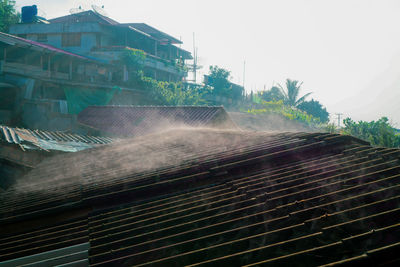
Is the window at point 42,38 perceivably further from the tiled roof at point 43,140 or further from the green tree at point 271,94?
the green tree at point 271,94

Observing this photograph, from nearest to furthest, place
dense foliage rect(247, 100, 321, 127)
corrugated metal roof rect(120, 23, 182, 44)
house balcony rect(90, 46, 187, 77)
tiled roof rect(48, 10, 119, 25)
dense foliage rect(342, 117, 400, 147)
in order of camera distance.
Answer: dense foliage rect(342, 117, 400, 147)
house balcony rect(90, 46, 187, 77)
tiled roof rect(48, 10, 119, 25)
dense foliage rect(247, 100, 321, 127)
corrugated metal roof rect(120, 23, 182, 44)

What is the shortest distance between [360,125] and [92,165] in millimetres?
25610

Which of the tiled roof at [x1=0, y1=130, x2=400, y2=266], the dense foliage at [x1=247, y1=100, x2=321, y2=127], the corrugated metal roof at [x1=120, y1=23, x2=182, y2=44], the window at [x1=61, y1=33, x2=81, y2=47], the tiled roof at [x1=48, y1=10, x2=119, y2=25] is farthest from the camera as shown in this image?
the corrugated metal roof at [x1=120, y1=23, x2=182, y2=44]

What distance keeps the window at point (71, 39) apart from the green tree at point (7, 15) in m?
7.16

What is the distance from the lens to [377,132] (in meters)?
25.6

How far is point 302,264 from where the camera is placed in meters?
2.11

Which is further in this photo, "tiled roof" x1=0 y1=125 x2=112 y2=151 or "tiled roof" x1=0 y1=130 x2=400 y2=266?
"tiled roof" x1=0 y1=125 x2=112 y2=151

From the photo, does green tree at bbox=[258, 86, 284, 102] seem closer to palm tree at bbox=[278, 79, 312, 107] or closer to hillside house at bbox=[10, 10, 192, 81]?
palm tree at bbox=[278, 79, 312, 107]

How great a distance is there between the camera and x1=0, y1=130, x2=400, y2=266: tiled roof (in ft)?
7.62

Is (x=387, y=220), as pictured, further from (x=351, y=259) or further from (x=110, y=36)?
(x=110, y=36)

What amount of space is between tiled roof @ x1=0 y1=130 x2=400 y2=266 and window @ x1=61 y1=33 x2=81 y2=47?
2889cm

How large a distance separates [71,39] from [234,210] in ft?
109

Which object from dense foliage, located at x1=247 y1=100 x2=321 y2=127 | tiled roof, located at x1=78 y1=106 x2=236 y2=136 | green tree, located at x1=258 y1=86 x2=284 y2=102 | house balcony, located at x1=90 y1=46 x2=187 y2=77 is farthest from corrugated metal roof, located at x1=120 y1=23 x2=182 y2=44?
tiled roof, located at x1=78 y1=106 x2=236 y2=136

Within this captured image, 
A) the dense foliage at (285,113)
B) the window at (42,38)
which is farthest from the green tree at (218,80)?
the window at (42,38)
